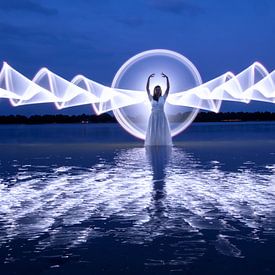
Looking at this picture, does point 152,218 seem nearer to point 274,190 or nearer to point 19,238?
point 19,238

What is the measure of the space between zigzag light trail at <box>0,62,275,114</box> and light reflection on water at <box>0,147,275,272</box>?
11704 millimetres

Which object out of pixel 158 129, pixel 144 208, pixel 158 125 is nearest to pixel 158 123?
pixel 158 125

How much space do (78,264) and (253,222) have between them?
2.90 m

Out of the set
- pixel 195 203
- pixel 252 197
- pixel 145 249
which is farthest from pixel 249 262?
pixel 252 197

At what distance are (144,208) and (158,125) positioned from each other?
16582mm

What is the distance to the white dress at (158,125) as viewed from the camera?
24.9m

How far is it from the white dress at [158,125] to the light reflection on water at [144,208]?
35.4 ft

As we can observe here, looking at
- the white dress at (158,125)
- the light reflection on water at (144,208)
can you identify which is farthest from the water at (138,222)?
the white dress at (158,125)

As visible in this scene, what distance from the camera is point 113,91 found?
86.3ft

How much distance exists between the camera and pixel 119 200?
935cm

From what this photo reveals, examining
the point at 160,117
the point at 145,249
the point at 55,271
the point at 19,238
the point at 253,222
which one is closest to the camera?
the point at 55,271

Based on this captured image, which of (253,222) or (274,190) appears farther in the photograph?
(274,190)

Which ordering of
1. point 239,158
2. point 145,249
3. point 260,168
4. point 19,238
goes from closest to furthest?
1. point 145,249
2. point 19,238
3. point 260,168
4. point 239,158

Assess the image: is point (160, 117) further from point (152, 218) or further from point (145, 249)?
point (145, 249)
